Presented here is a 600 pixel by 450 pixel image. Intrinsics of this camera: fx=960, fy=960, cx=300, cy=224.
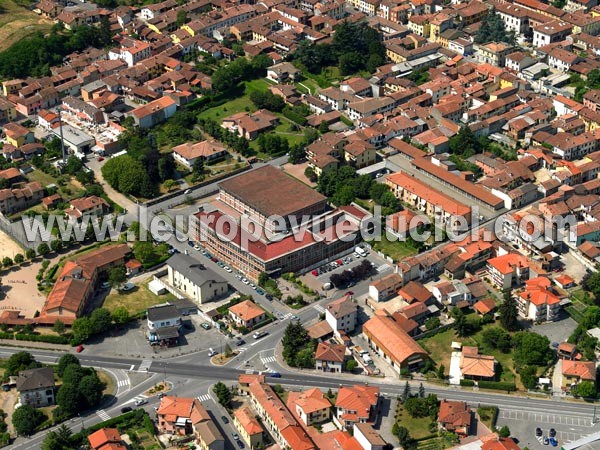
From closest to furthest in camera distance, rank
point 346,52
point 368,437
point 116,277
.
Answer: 1. point 368,437
2. point 116,277
3. point 346,52

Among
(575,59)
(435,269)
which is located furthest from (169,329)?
(575,59)

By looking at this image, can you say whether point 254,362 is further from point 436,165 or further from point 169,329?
point 436,165

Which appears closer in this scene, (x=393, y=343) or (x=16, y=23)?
(x=393, y=343)

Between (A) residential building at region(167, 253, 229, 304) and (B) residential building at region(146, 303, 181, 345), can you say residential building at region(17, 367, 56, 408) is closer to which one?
(B) residential building at region(146, 303, 181, 345)

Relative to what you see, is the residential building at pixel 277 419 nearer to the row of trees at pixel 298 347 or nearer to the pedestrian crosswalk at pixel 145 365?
the row of trees at pixel 298 347

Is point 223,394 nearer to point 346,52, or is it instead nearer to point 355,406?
point 355,406

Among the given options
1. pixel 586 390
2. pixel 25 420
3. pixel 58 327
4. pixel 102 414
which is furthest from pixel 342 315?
pixel 25 420

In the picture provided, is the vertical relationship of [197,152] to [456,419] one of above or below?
below
